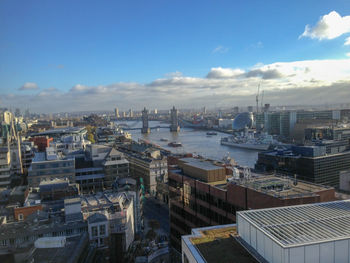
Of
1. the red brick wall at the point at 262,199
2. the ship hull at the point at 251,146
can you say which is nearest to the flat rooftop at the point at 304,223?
the red brick wall at the point at 262,199

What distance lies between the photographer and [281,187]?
3.24m

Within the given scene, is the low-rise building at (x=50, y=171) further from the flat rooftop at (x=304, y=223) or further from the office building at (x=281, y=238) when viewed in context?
the flat rooftop at (x=304, y=223)

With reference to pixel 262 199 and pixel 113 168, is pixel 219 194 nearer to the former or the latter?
pixel 262 199

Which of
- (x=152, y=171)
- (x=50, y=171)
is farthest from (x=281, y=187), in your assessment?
(x=152, y=171)

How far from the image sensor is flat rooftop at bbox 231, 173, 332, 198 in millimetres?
2941

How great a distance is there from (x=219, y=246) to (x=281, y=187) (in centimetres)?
145

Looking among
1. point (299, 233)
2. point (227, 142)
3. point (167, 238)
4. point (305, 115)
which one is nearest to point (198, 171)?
point (167, 238)

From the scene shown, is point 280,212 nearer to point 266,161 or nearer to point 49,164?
point 49,164

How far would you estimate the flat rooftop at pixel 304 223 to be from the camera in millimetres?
1704

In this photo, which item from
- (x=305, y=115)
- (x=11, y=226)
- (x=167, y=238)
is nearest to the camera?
(x=11, y=226)

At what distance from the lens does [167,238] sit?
17.9ft

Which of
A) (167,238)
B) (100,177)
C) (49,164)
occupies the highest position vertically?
(49,164)

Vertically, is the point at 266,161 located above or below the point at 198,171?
below

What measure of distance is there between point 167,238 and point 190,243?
3.54m
